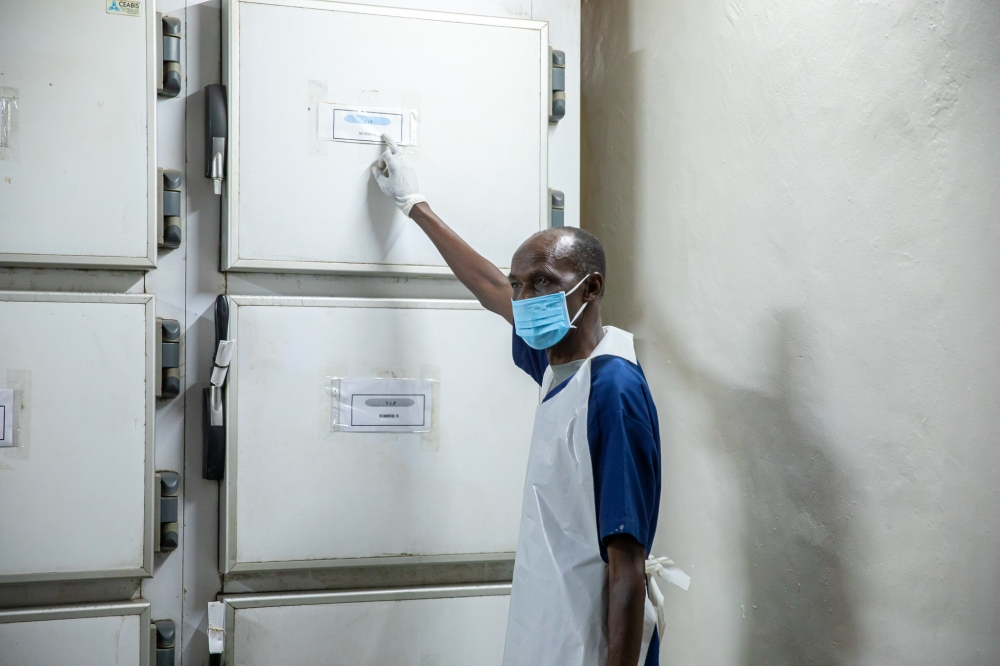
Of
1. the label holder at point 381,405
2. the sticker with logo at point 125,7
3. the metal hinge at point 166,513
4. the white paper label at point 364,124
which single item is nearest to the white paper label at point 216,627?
the metal hinge at point 166,513

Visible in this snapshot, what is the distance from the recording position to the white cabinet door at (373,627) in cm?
137

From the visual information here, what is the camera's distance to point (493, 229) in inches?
58.2

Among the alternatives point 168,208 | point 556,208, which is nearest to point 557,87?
point 556,208

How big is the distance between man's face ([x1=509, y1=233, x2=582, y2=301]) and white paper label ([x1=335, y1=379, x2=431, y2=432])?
1.11 feet

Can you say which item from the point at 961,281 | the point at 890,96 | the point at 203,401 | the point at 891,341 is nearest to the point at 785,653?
the point at 891,341

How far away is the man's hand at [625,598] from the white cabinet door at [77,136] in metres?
0.90

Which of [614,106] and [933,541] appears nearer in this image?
[933,541]

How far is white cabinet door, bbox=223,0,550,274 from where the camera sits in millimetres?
1366

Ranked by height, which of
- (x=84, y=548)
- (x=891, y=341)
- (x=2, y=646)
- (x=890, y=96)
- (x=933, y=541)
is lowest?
(x=2, y=646)

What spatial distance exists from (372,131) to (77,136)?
48cm

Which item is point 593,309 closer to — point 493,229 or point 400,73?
point 493,229

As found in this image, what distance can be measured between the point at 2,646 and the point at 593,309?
1.08 m

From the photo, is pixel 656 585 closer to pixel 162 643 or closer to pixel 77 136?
pixel 162 643

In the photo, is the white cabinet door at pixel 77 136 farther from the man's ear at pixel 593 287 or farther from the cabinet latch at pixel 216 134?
the man's ear at pixel 593 287
